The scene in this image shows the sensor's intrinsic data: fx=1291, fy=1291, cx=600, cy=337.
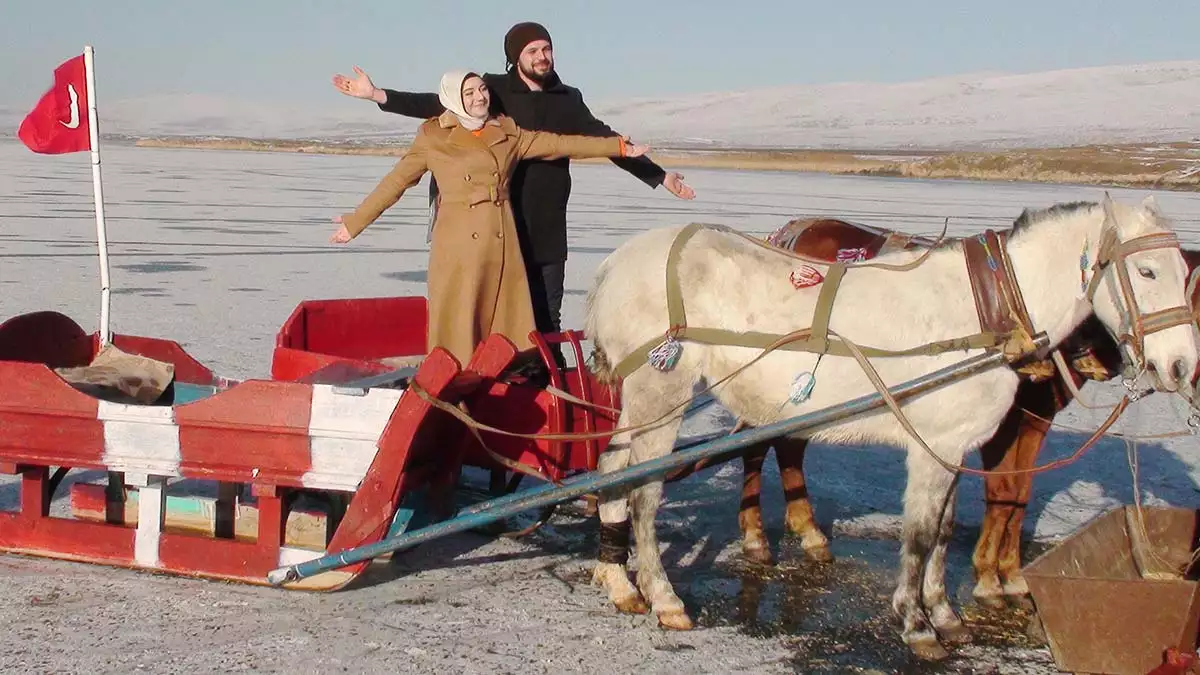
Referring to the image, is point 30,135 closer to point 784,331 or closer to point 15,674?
point 15,674

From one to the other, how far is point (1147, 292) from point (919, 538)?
1.18 metres

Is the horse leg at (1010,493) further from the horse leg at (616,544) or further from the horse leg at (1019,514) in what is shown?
the horse leg at (616,544)

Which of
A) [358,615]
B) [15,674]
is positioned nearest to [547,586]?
[358,615]

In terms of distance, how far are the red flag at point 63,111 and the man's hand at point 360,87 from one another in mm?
1104

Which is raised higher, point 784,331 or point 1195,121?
point 1195,121

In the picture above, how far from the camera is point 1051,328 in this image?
446cm

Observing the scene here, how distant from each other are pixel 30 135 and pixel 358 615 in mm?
2657

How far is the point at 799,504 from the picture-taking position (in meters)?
5.85

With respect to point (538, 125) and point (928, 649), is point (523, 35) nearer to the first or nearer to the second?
point (538, 125)

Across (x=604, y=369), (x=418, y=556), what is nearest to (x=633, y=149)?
(x=604, y=369)

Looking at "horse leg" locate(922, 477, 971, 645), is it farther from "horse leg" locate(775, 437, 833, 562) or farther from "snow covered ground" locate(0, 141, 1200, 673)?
"horse leg" locate(775, 437, 833, 562)

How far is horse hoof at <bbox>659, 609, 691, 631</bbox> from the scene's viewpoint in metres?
4.74

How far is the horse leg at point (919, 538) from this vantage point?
15.1 feet

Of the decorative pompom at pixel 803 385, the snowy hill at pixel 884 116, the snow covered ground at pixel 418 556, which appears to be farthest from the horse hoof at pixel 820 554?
the snowy hill at pixel 884 116
